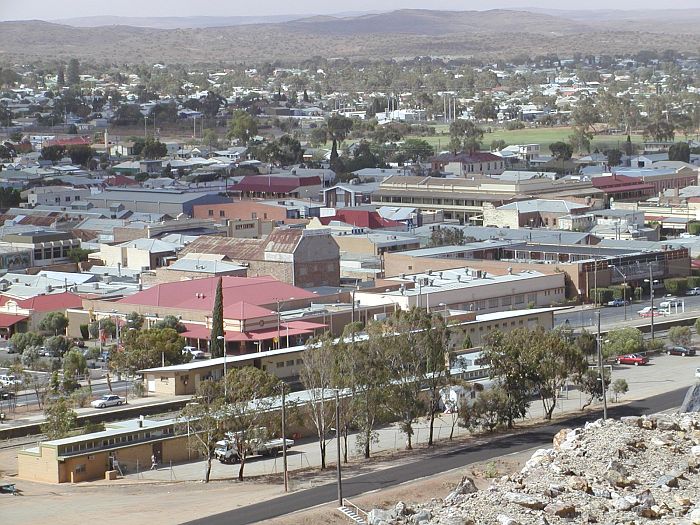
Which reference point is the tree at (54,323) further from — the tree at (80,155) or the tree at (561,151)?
the tree at (561,151)

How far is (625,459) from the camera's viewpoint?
65.6ft

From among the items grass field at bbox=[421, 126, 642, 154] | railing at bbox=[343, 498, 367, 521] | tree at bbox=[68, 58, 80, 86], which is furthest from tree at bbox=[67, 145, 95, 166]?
tree at bbox=[68, 58, 80, 86]

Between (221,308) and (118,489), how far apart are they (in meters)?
10.8

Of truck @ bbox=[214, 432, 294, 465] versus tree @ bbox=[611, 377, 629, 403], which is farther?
tree @ bbox=[611, 377, 629, 403]

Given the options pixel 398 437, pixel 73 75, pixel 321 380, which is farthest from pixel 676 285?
pixel 73 75

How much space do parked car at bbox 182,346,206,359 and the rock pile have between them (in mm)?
15300


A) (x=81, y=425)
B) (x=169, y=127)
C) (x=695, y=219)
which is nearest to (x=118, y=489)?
(x=81, y=425)

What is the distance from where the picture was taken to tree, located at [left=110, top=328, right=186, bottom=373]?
34375mm

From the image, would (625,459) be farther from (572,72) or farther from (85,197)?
(572,72)

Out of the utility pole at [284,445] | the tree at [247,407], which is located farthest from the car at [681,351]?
the utility pole at [284,445]

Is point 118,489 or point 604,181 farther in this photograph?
point 604,181

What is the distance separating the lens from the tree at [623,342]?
36.1m

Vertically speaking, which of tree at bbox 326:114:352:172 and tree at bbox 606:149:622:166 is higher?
tree at bbox 606:149:622:166

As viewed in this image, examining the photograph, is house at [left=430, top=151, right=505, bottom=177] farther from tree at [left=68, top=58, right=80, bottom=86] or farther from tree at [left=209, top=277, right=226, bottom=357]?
tree at [left=68, top=58, right=80, bottom=86]
